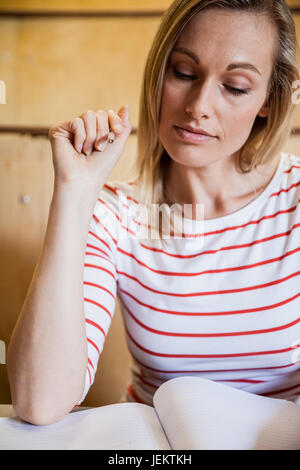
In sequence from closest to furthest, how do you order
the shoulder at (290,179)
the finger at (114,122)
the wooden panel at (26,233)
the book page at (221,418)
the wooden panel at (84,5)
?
the book page at (221,418), the finger at (114,122), the shoulder at (290,179), the wooden panel at (26,233), the wooden panel at (84,5)

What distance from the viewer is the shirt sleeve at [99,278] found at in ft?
2.24

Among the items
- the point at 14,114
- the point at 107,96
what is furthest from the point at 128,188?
the point at 14,114

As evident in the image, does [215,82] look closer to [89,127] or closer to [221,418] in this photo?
[89,127]

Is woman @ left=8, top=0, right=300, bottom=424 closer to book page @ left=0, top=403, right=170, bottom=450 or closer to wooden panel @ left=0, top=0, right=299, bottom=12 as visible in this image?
book page @ left=0, top=403, right=170, bottom=450

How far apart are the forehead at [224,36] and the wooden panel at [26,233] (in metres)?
0.36

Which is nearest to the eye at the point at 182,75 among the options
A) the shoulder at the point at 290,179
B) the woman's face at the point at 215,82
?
the woman's face at the point at 215,82

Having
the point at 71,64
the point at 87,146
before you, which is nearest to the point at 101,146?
the point at 87,146

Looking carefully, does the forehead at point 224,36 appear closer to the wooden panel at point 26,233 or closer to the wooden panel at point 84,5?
the wooden panel at point 26,233

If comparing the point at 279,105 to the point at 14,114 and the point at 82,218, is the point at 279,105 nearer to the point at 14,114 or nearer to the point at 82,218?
the point at 82,218

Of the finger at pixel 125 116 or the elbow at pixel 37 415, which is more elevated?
the finger at pixel 125 116

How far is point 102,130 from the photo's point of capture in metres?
0.63

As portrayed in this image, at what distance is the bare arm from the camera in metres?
0.59

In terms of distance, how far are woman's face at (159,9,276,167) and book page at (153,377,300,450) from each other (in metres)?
0.33

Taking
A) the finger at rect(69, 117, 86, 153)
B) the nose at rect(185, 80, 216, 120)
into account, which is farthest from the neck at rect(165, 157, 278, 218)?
the finger at rect(69, 117, 86, 153)
